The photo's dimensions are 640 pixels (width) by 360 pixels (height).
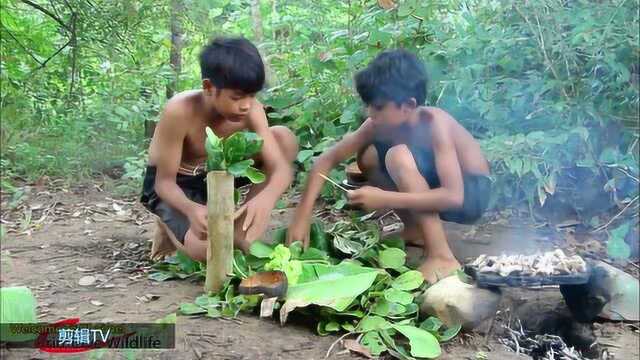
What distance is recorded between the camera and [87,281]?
2.57 m

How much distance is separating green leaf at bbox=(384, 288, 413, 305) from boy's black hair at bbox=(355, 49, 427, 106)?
74cm

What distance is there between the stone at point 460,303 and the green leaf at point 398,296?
6 centimetres

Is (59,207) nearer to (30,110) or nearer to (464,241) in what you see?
(30,110)

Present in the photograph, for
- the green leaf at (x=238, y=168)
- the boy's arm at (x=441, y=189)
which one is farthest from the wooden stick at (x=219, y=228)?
the boy's arm at (x=441, y=189)

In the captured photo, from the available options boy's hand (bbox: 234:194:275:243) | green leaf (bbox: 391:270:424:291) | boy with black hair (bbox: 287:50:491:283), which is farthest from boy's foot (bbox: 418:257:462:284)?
boy's hand (bbox: 234:194:275:243)

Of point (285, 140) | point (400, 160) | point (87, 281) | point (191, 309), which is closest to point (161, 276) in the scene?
point (87, 281)

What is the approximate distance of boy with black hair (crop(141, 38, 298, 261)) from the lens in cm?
253

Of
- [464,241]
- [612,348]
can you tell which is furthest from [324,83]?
[612,348]

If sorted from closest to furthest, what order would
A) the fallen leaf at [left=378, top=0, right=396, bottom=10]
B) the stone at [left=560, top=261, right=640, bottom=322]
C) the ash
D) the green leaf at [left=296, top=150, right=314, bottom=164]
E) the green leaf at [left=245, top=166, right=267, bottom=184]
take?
the green leaf at [left=245, top=166, right=267, bottom=184] < the ash < the stone at [left=560, top=261, right=640, bottom=322] < the fallen leaf at [left=378, top=0, right=396, bottom=10] < the green leaf at [left=296, top=150, right=314, bottom=164]

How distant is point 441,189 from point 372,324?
→ 27.5 inches

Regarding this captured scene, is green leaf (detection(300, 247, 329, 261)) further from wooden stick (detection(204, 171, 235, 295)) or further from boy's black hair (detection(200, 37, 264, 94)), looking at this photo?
boy's black hair (detection(200, 37, 264, 94))

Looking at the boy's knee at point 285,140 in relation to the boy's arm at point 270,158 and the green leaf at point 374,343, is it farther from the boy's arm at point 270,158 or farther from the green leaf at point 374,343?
the green leaf at point 374,343

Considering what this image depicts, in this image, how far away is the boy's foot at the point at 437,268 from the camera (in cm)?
257

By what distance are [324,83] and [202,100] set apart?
47.8 inches
